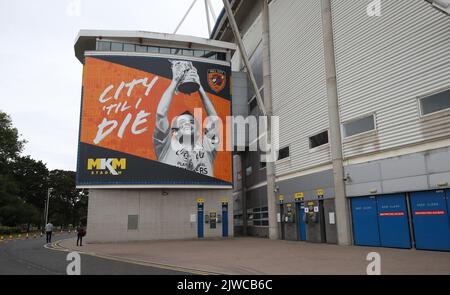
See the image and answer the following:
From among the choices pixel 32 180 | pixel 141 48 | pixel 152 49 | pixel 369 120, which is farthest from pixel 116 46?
pixel 32 180

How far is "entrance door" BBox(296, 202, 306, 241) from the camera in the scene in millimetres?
23828

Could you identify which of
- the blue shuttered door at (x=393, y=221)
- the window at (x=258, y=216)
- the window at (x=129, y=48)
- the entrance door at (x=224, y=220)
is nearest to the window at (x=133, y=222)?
the entrance door at (x=224, y=220)

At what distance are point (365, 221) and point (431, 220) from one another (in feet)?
12.4

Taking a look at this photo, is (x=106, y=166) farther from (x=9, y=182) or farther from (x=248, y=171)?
(x=9, y=182)

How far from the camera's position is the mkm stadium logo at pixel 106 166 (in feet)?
89.4

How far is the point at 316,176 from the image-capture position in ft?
73.9

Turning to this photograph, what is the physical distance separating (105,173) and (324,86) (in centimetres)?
1693

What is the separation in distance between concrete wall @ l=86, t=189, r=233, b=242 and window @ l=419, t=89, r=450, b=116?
59.5 feet

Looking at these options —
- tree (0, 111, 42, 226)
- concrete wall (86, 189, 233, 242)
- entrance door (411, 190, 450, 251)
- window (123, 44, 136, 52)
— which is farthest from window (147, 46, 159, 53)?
tree (0, 111, 42, 226)

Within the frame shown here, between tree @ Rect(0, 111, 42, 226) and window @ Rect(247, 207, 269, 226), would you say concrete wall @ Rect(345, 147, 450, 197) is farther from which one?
tree @ Rect(0, 111, 42, 226)

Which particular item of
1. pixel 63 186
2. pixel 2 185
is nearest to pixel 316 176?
pixel 2 185

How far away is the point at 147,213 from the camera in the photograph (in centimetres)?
2819

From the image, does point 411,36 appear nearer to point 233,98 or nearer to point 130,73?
point 233,98

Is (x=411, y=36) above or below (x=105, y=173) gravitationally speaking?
above
